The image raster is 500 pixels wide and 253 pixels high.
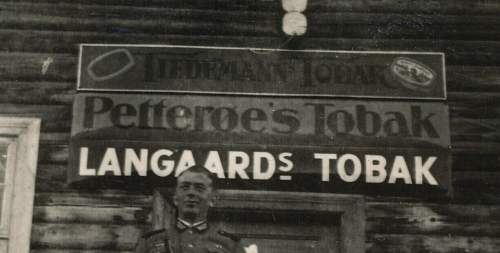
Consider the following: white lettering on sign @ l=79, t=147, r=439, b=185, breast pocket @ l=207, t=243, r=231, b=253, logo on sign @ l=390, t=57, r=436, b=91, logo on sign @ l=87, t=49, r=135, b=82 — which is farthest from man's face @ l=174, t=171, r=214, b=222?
logo on sign @ l=390, t=57, r=436, b=91

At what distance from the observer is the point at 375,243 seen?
6055 mm

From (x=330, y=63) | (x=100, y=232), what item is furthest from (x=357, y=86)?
(x=100, y=232)

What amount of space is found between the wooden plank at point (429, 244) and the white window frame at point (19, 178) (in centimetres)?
274

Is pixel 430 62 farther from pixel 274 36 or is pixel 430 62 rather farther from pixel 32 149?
pixel 32 149

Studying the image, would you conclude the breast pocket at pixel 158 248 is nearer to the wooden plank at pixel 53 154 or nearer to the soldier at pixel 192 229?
the soldier at pixel 192 229

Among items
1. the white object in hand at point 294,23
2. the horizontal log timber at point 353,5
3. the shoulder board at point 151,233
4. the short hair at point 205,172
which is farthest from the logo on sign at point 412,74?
the shoulder board at point 151,233

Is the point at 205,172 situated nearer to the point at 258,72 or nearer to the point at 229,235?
the point at 229,235

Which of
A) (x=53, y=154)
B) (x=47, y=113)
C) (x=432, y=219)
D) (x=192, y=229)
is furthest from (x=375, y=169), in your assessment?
(x=47, y=113)

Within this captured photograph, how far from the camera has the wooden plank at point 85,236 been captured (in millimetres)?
5969

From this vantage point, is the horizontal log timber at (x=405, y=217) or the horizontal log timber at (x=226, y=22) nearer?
the horizontal log timber at (x=405, y=217)

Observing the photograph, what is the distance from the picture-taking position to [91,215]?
604 centimetres

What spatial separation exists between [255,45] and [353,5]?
0.93 metres

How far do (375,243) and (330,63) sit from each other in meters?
1.54

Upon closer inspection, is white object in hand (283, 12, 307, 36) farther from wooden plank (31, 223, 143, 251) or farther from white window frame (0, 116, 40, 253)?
white window frame (0, 116, 40, 253)
